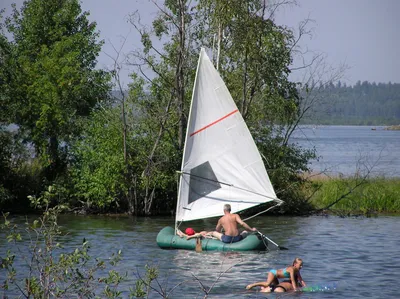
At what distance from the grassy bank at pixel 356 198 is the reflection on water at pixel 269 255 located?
4.63ft

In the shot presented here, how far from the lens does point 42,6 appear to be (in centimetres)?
3766

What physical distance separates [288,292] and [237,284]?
62.1 inches

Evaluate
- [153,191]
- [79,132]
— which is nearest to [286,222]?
[153,191]

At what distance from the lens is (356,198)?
33625mm

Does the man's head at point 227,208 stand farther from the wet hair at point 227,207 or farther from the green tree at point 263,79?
the green tree at point 263,79

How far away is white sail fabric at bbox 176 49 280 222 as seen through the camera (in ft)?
78.9

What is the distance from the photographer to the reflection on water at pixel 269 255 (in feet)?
62.3

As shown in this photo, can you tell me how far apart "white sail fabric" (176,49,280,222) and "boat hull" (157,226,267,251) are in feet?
3.81

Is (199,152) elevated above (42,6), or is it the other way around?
(42,6)

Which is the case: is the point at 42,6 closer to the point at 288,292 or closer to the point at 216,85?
the point at 216,85

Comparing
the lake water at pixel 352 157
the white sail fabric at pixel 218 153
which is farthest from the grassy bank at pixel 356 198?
the white sail fabric at pixel 218 153

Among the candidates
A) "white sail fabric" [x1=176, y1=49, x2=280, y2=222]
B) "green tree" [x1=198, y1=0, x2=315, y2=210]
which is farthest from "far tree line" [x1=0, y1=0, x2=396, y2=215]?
"white sail fabric" [x1=176, y1=49, x2=280, y2=222]

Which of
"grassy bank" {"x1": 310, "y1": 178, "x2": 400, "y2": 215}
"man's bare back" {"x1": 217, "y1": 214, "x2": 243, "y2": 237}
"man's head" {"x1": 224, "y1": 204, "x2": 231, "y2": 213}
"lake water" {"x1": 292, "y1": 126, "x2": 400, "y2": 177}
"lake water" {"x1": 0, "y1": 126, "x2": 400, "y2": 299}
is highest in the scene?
"lake water" {"x1": 292, "y1": 126, "x2": 400, "y2": 177}

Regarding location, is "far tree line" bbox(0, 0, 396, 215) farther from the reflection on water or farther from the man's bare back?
the man's bare back
